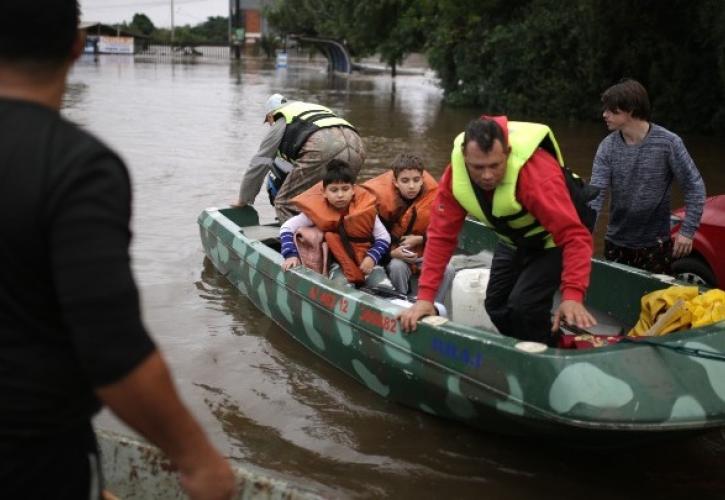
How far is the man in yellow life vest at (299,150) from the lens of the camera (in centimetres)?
696

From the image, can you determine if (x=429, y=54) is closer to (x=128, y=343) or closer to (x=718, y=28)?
(x=718, y=28)

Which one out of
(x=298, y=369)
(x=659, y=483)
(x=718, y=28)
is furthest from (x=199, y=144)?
(x=659, y=483)

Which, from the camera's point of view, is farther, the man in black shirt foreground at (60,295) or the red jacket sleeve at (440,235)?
the red jacket sleeve at (440,235)

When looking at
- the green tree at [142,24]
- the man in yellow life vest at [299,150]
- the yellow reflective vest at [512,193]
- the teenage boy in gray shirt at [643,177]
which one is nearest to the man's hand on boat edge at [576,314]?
the yellow reflective vest at [512,193]

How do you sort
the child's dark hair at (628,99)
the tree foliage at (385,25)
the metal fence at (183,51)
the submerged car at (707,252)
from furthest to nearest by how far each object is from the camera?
the metal fence at (183,51), the tree foliage at (385,25), the submerged car at (707,252), the child's dark hair at (628,99)

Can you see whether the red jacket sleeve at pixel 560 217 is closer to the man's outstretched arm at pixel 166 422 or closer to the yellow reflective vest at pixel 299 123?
the man's outstretched arm at pixel 166 422

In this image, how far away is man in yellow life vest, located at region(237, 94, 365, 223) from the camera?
6957 mm

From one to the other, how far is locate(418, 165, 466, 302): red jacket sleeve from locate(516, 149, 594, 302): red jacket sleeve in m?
0.43

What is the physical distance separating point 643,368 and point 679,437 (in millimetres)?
424

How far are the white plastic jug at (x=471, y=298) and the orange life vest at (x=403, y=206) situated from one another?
82cm

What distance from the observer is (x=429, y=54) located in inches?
1163

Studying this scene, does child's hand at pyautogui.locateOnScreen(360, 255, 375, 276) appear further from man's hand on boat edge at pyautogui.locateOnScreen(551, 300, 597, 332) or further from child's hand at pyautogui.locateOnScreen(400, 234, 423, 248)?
man's hand on boat edge at pyautogui.locateOnScreen(551, 300, 597, 332)

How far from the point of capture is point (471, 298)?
549 cm

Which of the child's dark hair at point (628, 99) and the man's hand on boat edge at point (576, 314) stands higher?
the child's dark hair at point (628, 99)
